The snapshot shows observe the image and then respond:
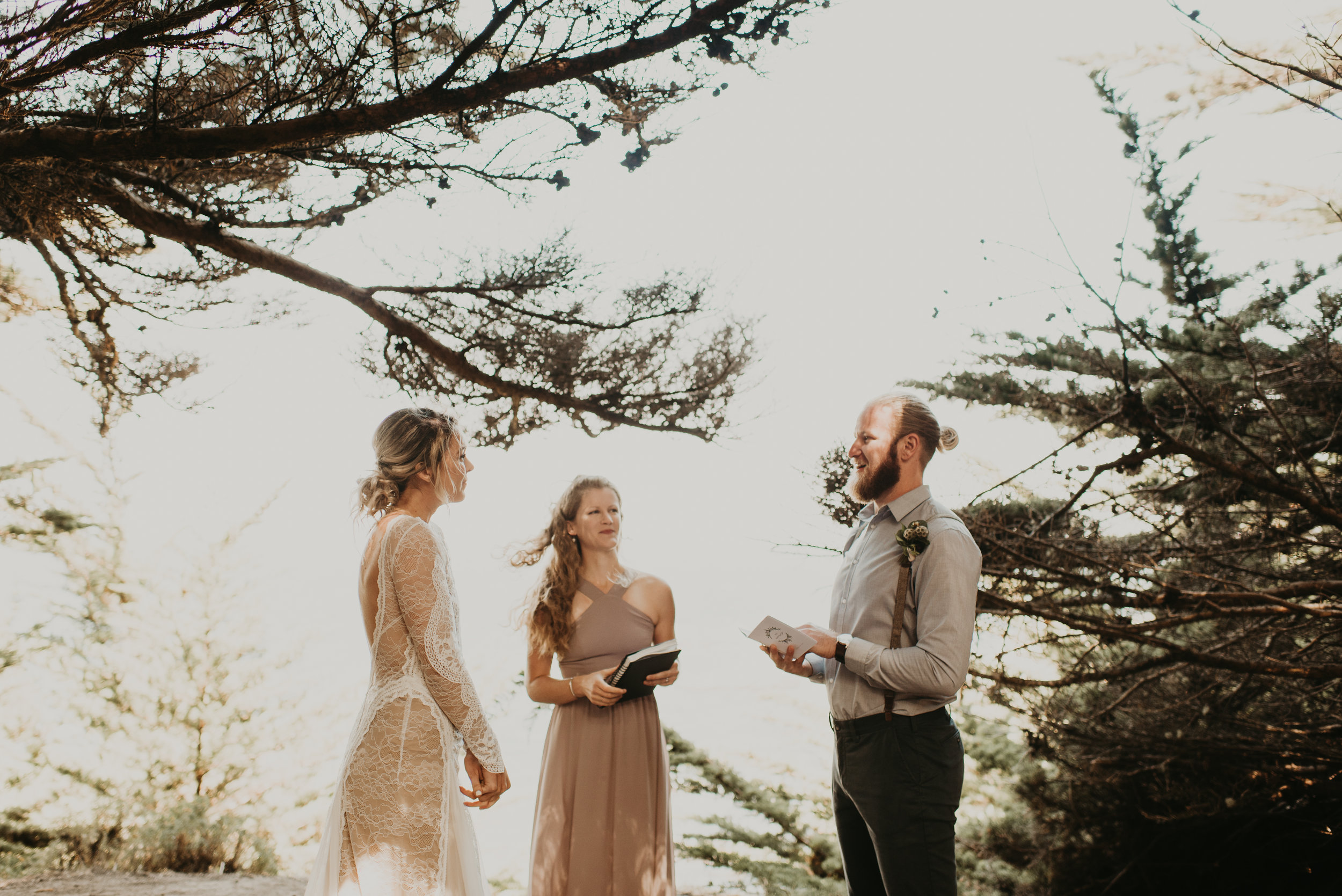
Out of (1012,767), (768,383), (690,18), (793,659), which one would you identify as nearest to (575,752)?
(793,659)

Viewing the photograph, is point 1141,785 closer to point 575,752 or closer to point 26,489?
point 575,752

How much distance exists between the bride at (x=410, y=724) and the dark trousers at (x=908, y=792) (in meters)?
0.96

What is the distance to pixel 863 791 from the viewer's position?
1.94 metres

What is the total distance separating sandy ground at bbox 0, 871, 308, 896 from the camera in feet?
14.3

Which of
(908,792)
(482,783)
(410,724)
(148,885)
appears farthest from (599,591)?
(148,885)

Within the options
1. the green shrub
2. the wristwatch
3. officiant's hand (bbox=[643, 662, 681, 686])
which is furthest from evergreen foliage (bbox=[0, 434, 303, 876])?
the wristwatch

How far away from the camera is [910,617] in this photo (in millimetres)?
2027

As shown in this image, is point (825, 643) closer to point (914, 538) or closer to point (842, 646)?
point (842, 646)

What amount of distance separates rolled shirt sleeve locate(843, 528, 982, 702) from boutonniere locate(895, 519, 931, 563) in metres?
0.02

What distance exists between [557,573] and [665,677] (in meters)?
0.61

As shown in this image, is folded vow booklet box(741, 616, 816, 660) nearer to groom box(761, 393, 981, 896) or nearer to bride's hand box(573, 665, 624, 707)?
groom box(761, 393, 981, 896)

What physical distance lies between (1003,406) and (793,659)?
17.6ft

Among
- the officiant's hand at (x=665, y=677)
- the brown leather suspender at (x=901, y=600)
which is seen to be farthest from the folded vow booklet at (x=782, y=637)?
the officiant's hand at (x=665, y=677)

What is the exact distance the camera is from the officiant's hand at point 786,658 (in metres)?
2.04
